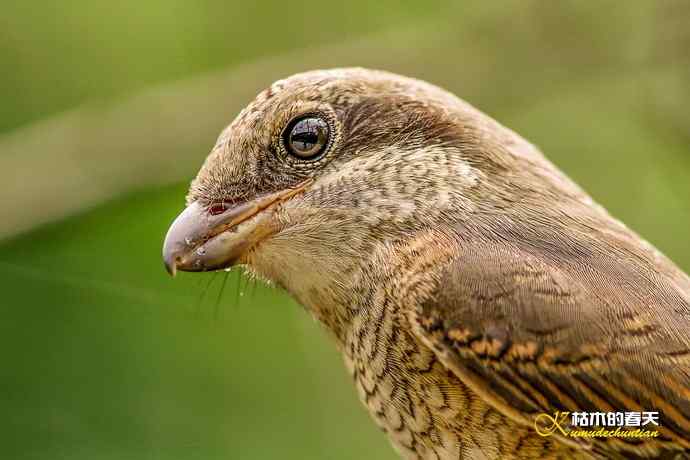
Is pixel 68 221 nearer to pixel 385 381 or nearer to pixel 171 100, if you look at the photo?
pixel 171 100

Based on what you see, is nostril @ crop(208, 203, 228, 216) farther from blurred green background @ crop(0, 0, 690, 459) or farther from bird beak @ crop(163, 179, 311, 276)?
blurred green background @ crop(0, 0, 690, 459)

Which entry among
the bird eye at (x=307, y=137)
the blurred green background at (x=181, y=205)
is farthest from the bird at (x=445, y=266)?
the blurred green background at (x=181, y=205)

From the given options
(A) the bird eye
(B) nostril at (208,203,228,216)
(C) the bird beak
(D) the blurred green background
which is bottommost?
(D) the blurred green background

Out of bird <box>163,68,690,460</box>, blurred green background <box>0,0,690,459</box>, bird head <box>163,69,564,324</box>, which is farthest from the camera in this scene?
blurred green background <box>0,0,690,459</box>

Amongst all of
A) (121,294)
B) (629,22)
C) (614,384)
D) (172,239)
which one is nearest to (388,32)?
(629,22)

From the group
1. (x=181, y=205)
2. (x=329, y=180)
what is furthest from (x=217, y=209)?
(x=181, y=205)

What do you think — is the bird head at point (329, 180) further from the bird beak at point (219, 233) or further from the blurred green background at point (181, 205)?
the blurred green background at point (181, 205)

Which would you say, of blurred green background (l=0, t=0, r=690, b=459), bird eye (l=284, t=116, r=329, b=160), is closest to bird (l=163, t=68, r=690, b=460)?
bird eye (l=284, t=116, r=329, b=160)

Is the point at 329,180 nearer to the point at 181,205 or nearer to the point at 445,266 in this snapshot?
the point at 445,266
